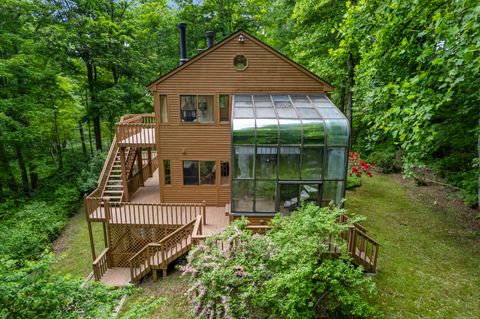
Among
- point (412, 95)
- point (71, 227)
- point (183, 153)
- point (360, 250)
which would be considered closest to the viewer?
point (412, 95)

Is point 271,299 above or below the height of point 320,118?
below

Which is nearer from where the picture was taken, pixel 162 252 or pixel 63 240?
pixel 162 252

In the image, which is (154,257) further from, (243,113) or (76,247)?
(76,247)

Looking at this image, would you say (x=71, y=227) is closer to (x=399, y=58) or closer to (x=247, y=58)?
(x=247, y=58)

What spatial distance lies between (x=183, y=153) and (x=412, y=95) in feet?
28.0

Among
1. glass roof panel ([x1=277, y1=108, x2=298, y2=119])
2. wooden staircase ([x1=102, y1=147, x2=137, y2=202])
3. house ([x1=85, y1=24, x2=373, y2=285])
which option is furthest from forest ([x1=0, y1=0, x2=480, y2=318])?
wooden staircase ([x1=102, y1=147, x2=137, y2=202])

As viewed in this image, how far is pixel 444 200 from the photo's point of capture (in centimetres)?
1234

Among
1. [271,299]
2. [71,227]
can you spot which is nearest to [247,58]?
[271,299]

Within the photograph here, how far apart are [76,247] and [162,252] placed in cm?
670

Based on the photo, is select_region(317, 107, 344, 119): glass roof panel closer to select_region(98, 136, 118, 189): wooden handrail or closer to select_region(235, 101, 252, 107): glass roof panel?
select_region(235, 101, 252, 107): glass roof panel

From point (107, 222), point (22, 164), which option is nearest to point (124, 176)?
point (107, 222)

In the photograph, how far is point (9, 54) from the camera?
50.4ft

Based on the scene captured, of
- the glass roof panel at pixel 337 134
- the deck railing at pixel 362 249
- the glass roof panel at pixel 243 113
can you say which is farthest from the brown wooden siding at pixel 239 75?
the deck railing at pixel 362 249

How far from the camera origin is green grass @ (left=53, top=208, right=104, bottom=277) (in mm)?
10785
